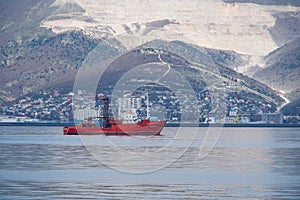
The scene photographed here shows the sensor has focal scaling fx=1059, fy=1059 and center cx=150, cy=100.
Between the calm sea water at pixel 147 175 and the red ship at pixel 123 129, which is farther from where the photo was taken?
the red ship at pixel 123 129

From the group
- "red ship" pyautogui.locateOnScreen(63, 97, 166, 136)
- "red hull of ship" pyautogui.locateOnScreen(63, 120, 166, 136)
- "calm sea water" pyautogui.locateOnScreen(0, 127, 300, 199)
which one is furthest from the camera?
"red ship" pyautogui.locateOnScreen(63, 97, 166, 136)

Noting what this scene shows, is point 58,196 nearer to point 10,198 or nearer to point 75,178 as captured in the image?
point 10,198

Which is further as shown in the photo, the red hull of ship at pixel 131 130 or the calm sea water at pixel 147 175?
the red hull of ship at pixel 131 130

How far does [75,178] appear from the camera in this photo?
6719 centimetres

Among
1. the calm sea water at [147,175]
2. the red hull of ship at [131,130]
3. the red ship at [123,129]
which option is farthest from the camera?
the red ship at [123,129]

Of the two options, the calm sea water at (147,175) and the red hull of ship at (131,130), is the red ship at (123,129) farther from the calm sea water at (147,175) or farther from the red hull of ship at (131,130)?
the calm sea water at (147,175)

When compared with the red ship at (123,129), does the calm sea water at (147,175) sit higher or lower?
lower

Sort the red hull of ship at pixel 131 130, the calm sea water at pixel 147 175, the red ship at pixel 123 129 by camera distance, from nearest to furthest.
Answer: the calm sea water at pixel 147 175 → the red hull of ship at pixel 131 130 → the red ship at pixel 123 129

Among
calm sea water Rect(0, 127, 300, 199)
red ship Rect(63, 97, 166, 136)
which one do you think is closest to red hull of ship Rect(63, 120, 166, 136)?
red ship Rect(63, 97, 166, 136)

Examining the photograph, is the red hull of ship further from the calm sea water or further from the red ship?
the calm sea water

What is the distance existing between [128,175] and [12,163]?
13067 millimetres

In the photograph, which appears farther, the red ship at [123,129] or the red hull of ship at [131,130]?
the red ship at [123,129]

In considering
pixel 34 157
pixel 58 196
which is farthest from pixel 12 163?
pixel 58 196

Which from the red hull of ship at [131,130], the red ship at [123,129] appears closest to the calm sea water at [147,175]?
the red hull of ship at [131,130]
